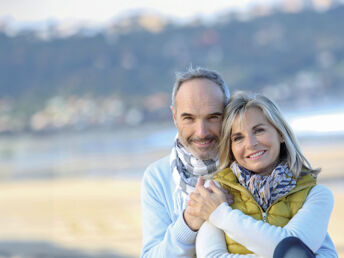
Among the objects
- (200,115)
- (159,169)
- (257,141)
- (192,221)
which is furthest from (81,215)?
(257,141)

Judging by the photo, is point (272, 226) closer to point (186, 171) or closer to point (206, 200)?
point (206, 200)

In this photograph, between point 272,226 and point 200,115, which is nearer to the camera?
point 272,226

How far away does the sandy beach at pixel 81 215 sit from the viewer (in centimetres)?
603

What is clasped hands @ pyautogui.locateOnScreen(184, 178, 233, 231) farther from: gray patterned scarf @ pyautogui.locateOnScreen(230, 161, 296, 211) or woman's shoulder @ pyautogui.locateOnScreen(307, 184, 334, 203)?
woman's shoulder @ pyautogui.locateOnScreen(307, 184, 334, 203)

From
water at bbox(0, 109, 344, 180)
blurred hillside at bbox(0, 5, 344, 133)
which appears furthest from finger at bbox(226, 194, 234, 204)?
blurred hillside at bbox(0, 5, 344, 133)

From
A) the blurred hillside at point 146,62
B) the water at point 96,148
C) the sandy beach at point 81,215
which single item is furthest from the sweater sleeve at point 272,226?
the blurred hillside at point 146,62

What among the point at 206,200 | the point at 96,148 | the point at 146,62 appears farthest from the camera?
the point at 146,62

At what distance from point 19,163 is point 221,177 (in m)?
13.8

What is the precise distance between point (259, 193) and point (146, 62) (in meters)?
24.2

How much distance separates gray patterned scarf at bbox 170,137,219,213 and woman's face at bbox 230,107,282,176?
9.6 inches

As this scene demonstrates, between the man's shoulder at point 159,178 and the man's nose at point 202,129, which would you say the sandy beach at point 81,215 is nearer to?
the man's shoulder at point 159,178

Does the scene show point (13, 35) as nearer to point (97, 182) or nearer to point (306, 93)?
point (306, 93)

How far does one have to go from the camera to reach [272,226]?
1636 mm

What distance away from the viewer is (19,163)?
49.4ft
